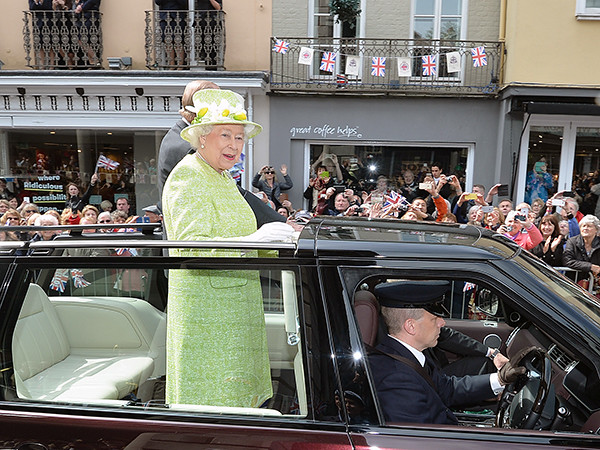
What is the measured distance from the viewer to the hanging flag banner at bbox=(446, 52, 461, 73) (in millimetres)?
10539

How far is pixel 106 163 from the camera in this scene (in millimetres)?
12141

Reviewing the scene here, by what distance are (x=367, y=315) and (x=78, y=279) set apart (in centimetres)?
124

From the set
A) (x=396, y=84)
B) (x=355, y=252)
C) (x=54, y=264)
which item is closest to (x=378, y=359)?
(x=355, y=252)

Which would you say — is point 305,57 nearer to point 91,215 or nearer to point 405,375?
point 91,215

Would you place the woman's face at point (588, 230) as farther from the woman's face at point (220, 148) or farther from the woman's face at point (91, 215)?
the woman's face at point (91, 215)

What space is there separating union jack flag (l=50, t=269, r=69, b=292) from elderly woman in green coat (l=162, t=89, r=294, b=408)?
1.43 ft

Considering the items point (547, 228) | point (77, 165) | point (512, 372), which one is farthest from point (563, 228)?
point (77, 165)

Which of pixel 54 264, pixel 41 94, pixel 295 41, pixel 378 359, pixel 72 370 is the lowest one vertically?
pixel 72 370

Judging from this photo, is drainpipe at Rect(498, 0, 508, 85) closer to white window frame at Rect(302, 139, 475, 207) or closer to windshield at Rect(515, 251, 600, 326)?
white window frame at Rect(302, 139, 475, 207)

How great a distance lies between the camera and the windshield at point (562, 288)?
1.80m

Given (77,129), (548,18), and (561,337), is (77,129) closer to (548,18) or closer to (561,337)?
(548,18)

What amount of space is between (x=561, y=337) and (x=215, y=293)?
4.10ft

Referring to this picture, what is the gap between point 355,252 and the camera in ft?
5.80

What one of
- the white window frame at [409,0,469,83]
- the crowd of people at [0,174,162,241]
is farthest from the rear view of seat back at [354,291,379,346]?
the white window frame at [409,0,469,83]
